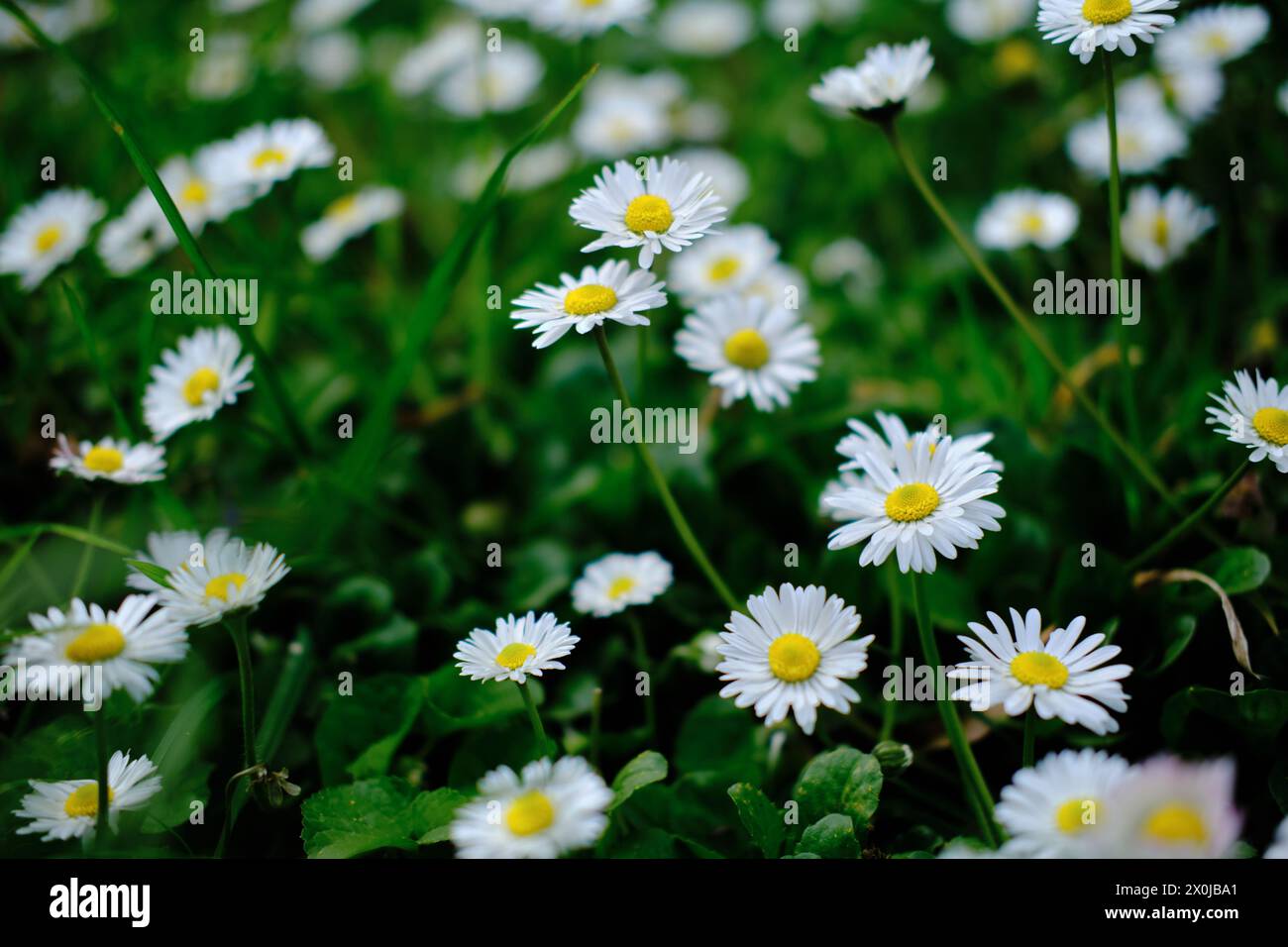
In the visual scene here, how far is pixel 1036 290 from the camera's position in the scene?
1.96m

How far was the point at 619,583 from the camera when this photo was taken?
55.7 inches

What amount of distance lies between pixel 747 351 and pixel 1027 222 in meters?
0.88

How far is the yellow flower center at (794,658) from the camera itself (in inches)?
43.7

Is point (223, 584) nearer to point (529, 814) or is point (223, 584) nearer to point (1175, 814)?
point (529, 814)

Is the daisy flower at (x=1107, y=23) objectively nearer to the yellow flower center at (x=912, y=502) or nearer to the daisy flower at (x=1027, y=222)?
the yellow flower center at (x=912, y=502)

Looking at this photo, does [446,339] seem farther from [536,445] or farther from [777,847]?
[777,847]

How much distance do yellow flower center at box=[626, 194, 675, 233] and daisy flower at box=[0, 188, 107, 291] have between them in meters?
1.10

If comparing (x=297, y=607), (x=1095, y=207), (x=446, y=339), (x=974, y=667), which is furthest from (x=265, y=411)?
(x=1095, y=207)

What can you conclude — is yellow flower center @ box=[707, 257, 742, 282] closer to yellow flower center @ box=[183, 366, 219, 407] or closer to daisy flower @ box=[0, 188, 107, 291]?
yellow flower center @ box=[183, 366, 219, 407]

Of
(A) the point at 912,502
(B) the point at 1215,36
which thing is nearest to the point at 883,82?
(A) the point at 912,502

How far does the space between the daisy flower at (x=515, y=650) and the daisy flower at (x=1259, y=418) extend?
83cm

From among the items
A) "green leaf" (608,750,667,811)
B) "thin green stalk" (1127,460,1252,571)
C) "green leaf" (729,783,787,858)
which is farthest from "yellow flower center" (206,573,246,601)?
"thin green stalk" (1127,460,1252,571)

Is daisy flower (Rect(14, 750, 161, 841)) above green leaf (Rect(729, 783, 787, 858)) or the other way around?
above

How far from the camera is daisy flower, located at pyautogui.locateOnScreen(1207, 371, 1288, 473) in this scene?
116 cm
